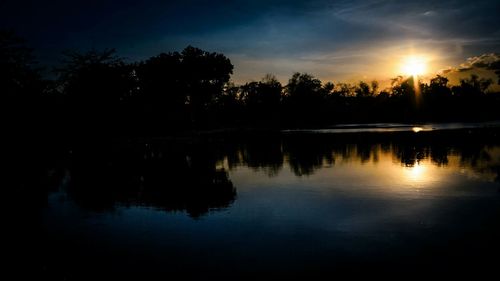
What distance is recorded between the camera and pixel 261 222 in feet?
50.7

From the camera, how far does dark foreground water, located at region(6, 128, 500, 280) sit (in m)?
11.0

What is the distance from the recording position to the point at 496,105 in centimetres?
16388

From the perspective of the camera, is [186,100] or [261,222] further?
[186,100]

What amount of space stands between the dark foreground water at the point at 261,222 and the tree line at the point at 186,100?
224 inches

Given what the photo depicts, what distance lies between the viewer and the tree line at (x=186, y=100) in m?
20.1

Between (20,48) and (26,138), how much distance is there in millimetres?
6395

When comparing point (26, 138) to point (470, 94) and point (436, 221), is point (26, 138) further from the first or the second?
point (470, 94)

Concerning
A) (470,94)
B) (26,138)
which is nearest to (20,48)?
(26,138)

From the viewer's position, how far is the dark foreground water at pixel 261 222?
36.0ft

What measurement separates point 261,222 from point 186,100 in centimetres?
11008

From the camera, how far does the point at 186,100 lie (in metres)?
123

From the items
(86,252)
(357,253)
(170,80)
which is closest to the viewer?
(357,253)

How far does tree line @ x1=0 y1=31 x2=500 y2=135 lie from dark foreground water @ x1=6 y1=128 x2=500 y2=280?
5.68m

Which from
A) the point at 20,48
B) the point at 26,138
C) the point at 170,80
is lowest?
the point at 26,138
